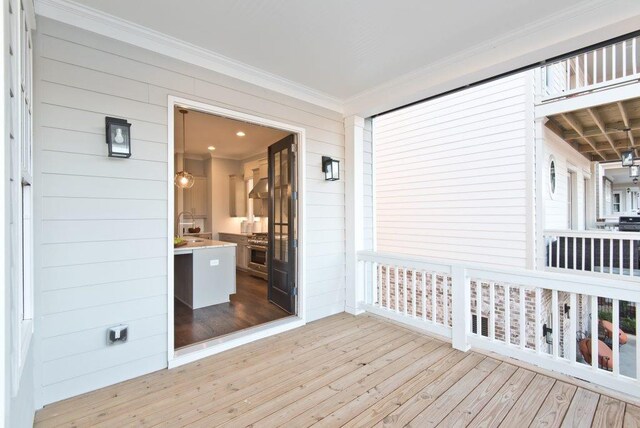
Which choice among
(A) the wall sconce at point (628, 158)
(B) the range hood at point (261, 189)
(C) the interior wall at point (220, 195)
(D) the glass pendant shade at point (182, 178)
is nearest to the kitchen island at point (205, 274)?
(D) the glass pendant shade at point (182, 178)

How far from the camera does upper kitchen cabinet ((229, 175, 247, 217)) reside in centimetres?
776

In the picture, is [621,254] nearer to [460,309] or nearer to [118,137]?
[460,309]

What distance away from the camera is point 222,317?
405 centimetres

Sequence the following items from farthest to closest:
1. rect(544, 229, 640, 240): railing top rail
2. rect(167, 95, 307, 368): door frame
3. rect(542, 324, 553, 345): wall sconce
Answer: rect(542, 324, 553, 345): wall sconce < rect(544, 229, 640, 240): railing top rail < rect(167, 95, 307, 368): door frame

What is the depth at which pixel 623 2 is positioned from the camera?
6.88 ft

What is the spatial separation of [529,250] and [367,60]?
139 inches

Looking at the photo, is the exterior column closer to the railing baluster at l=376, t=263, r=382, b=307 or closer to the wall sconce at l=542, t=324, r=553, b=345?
the railing baluster at l=376, t=263, r=382, b=307

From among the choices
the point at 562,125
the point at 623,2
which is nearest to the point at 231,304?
the point at 623,2

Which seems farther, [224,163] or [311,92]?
[224,163]

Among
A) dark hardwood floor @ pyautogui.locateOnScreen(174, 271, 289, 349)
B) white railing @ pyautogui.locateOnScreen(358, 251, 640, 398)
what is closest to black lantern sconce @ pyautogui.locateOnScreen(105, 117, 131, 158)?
dark hardwood floor @ pyautogui.locateOnScreen(174, 271, 289, 349)

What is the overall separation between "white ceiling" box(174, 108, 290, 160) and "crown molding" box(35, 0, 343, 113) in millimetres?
941

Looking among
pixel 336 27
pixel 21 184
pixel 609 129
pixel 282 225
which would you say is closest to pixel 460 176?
pixel 282 225

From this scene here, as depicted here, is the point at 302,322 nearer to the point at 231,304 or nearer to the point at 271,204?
the point at 231,304

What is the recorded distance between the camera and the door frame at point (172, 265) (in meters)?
2.70
